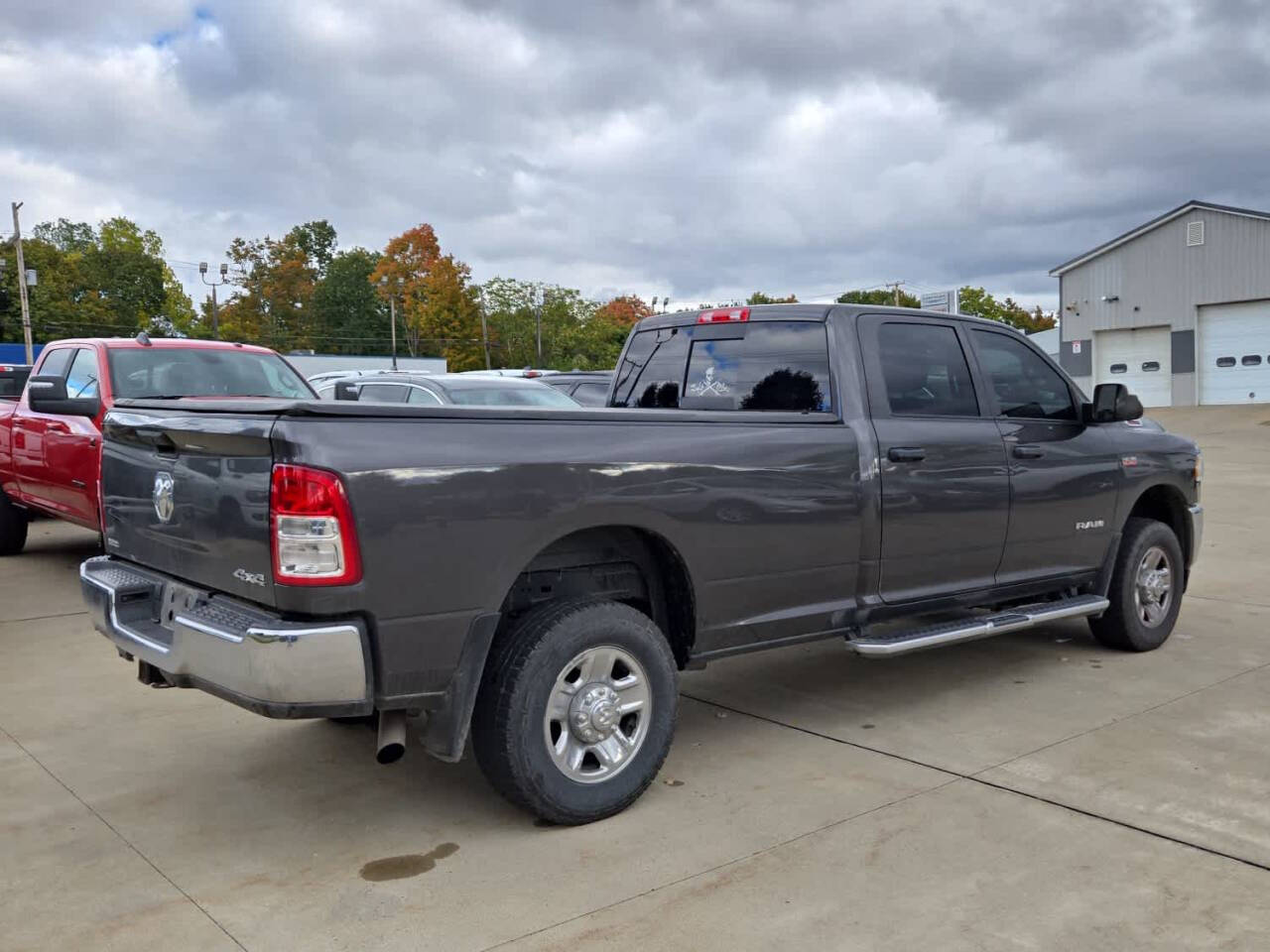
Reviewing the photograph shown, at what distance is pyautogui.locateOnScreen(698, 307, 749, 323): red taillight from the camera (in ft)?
17.2

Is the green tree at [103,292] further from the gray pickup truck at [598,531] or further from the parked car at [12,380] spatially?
the gray pickup truck at [598,531]

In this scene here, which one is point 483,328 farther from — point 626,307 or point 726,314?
point 726,314

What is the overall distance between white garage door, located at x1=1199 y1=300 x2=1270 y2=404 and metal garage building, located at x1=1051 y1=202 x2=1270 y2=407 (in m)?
0.03

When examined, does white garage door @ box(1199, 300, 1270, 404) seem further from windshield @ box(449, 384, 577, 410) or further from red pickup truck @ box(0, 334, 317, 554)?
red pickup truck @ box(0, 334, 317, 554)

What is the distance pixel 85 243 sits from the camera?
316ft

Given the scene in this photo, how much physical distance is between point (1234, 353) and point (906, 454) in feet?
115

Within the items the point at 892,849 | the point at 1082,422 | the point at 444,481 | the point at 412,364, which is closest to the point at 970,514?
the point at 1082,422

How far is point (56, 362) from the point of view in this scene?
8891 mm

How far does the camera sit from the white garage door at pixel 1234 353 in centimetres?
3416

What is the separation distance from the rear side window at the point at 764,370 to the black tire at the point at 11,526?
714 centimetres

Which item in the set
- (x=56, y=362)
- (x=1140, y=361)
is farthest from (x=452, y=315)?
(x=56, y=362)

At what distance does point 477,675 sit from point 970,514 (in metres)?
2.62

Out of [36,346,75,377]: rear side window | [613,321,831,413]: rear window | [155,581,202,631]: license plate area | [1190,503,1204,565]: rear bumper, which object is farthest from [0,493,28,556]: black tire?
[1190,503,1204,565]: rear bumper

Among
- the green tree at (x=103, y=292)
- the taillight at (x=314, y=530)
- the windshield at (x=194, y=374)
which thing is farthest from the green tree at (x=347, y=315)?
the taillight at (x=314, y=530)
